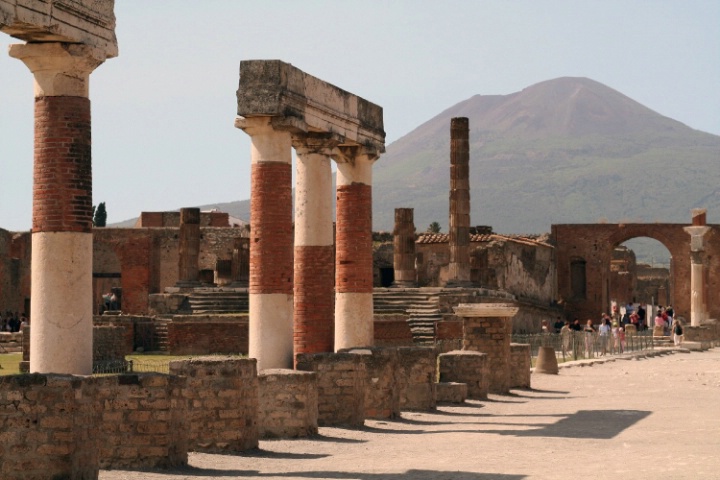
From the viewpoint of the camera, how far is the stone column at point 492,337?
2378 cm

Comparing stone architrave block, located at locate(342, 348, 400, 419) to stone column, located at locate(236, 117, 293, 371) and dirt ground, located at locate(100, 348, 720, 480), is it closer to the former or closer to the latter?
dirt ground, located at locate(100, 348, 720, 480)

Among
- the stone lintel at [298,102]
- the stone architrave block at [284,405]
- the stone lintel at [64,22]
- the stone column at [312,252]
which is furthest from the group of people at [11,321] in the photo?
the stone lintel at [64,22]

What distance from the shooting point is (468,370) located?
22.4 meters

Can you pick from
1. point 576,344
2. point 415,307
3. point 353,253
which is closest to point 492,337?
point 353,253

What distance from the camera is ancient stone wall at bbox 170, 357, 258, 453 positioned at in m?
13.8

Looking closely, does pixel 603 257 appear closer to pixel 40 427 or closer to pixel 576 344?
pixel 576 344

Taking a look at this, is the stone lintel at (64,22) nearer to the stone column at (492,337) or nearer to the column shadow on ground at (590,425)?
the column shadow on ground at (590,425)

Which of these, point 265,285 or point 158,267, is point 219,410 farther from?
point 158,267

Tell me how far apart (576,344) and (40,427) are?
89.0 ft

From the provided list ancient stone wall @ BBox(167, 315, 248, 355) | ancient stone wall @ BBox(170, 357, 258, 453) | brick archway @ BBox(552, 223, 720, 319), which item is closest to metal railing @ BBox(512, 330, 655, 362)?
ancient stone wall @ BBox(167, 315, 248, 355)

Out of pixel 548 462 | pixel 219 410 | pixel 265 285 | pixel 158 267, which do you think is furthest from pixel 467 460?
pixel 158 267

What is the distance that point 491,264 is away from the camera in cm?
5284

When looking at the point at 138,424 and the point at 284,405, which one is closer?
the point at 138,424

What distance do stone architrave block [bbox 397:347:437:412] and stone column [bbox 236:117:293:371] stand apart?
357 cm
